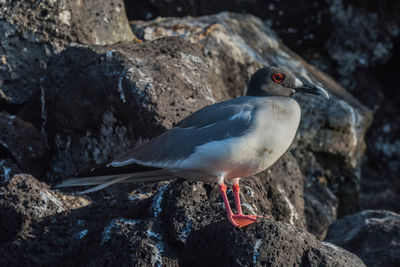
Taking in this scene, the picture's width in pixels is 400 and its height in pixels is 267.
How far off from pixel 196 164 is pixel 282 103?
2.68 feet

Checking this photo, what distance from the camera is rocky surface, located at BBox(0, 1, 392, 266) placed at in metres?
3.97

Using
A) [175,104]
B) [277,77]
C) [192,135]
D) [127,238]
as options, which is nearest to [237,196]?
[192,135]

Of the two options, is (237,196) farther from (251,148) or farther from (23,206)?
(23,206)

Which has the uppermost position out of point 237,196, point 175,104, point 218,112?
point 218,112

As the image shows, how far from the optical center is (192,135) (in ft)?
14.4

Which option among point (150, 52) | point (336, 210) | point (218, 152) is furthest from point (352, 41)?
point (218, 152)

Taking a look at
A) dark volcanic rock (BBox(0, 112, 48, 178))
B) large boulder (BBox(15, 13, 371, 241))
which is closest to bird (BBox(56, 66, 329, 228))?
large boulder (BBox(15, 13, 371, 241))

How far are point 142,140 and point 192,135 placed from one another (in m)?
1.40

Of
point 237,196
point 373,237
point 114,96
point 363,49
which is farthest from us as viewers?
point 363,49

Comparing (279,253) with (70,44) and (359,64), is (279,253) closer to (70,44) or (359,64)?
(70,44)

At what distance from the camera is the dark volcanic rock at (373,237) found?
534 cm

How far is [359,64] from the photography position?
33.3 ft

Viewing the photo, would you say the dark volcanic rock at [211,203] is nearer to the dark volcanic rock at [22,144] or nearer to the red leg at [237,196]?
the red leg at [237,196]

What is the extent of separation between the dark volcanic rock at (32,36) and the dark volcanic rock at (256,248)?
360 cm
